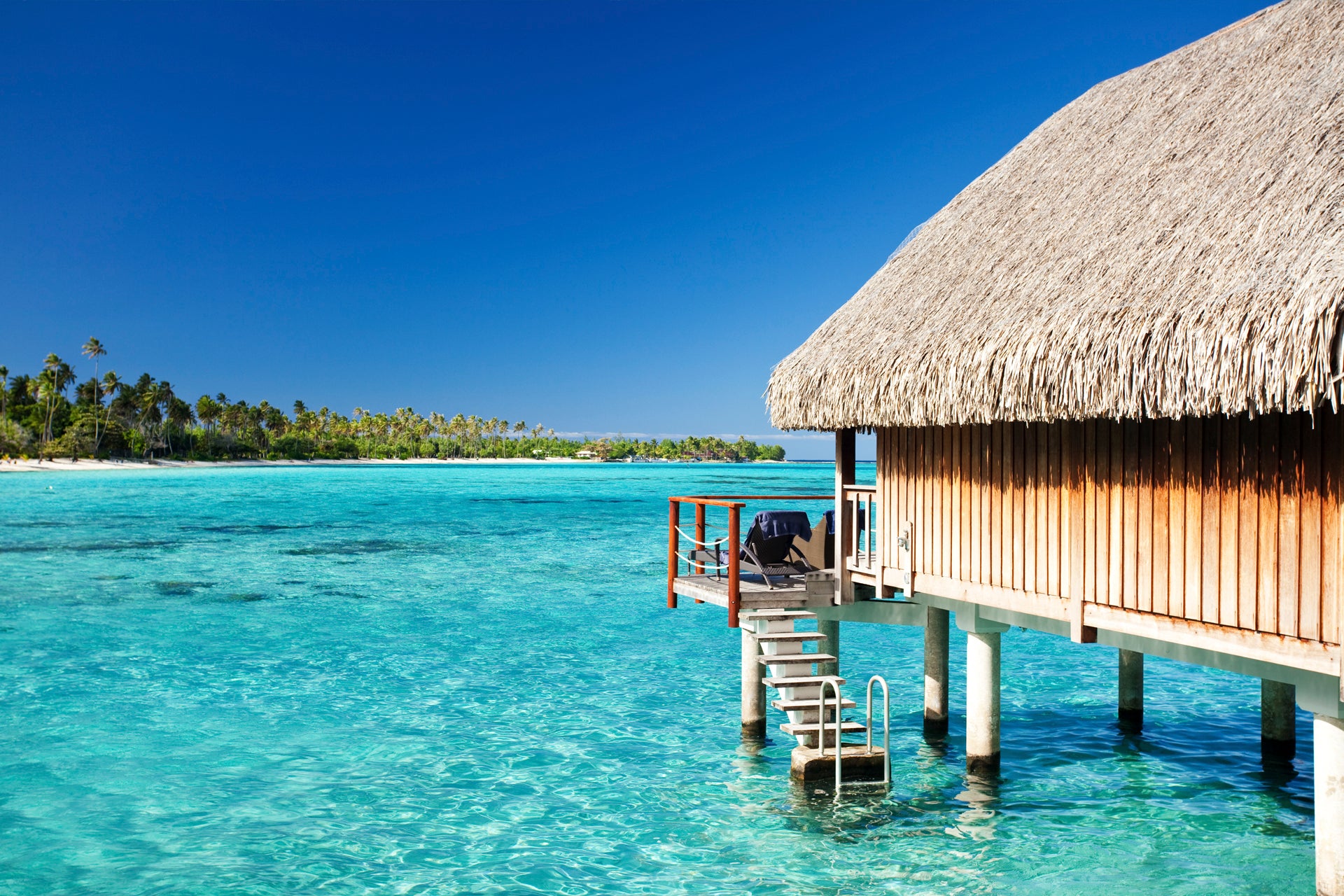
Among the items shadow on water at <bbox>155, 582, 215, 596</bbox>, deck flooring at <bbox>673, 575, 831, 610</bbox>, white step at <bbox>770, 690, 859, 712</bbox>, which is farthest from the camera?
shadow on water at <bbox>155, 582, 215, 596</bbox>

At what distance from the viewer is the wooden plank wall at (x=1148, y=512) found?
5789 mm

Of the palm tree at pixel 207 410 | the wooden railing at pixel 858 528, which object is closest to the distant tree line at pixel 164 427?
the palm tree at pixel 207 410

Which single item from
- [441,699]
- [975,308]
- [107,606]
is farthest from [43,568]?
[975,308]

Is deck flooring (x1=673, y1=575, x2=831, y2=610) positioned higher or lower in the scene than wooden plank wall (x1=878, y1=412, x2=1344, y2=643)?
lower

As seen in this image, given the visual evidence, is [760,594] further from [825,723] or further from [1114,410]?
[1114,410]

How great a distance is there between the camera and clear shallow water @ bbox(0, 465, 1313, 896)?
8.01m

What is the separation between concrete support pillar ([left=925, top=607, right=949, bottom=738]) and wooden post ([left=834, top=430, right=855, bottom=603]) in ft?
3.82

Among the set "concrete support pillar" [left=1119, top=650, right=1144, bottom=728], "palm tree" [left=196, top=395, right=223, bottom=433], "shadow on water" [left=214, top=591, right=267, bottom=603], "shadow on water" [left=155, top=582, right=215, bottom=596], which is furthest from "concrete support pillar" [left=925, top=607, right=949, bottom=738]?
"palm tree" [left=196, top=395, right=223, bottom=433]

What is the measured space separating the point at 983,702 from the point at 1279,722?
3.65 metres

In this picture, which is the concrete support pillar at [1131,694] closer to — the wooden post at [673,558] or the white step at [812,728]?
the white step at [812,728]

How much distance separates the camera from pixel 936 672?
1109cm

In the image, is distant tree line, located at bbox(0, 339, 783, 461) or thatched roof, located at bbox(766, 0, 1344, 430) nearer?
thatched roof, located at bbox(766, 0, 1344, 430)

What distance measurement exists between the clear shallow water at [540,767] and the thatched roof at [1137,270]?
3.72m

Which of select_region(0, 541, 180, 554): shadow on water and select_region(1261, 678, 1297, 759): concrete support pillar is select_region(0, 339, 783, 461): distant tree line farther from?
select_region(1261, 678, 1297, 759): concrete support pillar
